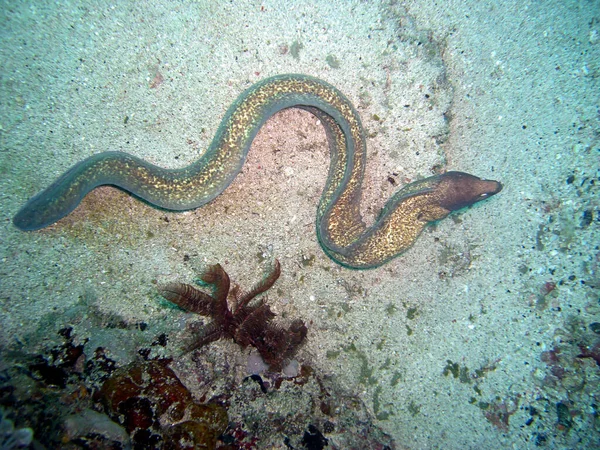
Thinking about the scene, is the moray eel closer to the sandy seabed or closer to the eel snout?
the eel snout

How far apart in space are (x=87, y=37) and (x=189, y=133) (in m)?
1.75

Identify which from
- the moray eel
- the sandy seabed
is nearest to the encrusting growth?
the sandy seabed

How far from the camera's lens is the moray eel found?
12.5 feet

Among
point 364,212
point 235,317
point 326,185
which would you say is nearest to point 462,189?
point 364,212

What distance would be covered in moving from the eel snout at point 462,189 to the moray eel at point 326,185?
0.04 ft

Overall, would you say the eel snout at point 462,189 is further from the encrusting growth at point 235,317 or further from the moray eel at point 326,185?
the encrusting growth at point 235,317

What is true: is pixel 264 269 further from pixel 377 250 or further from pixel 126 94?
pixel 126 94

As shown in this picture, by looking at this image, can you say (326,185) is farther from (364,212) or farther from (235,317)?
(235,317)

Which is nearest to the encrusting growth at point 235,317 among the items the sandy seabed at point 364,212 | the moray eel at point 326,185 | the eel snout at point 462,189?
the sandy seabed at point 364,212

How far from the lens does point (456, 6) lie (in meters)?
4.29

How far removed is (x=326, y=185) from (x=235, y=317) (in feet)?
7.35

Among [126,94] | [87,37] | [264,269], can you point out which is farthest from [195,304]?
[87,37]

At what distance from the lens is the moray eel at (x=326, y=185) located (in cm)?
382

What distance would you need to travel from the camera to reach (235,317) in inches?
148
